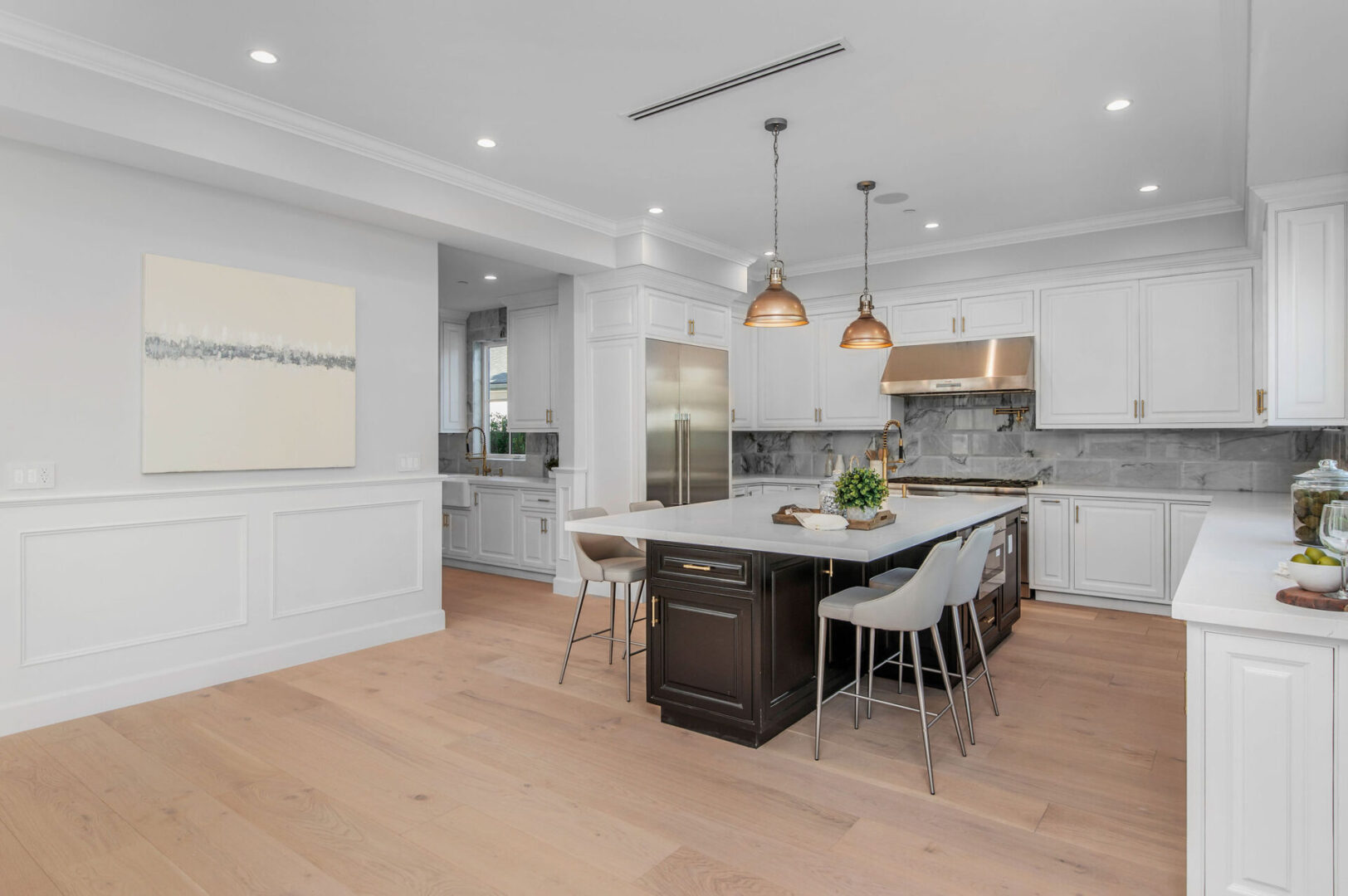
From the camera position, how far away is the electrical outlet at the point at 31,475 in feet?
10.6

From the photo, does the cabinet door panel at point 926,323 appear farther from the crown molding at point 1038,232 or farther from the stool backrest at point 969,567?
the stool backrest at point 969,567

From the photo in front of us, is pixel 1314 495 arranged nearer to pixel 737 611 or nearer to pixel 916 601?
pixel 916 601

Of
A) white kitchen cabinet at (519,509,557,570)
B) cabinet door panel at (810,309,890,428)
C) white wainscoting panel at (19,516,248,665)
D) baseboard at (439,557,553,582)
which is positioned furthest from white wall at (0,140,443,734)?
cabinet door panel at (810,309,890,428)

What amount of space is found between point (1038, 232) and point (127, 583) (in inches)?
236

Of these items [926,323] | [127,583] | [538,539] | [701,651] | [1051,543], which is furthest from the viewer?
[538,539]

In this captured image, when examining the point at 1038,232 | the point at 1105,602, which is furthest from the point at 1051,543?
the point at 1038,232

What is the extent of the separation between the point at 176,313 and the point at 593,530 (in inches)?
90.1

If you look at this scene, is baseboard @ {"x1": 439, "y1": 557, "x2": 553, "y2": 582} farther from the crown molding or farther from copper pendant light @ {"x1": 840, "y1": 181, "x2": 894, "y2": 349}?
the crown molding

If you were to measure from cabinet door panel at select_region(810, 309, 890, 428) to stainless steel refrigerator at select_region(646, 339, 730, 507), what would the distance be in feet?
3.10

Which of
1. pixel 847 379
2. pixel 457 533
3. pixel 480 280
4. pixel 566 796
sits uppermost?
pixel 480 280

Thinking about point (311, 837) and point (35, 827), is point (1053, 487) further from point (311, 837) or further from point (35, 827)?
point (35, 827)

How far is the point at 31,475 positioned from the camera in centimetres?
327

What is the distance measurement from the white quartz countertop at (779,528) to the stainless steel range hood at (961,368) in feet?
5.60

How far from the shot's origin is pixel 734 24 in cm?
288
